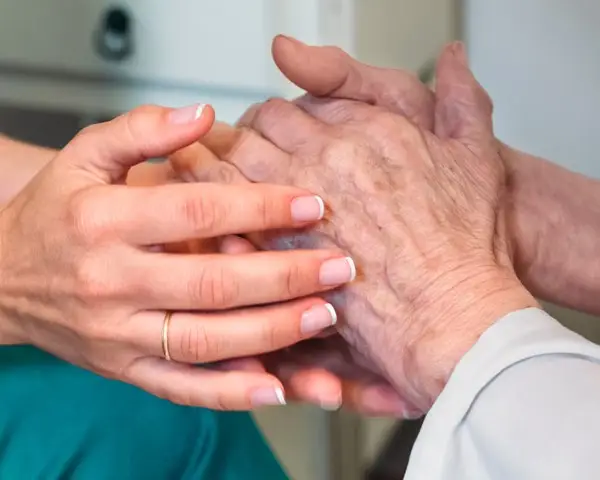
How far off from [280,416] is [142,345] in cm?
67

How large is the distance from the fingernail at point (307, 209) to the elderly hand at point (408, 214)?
30 millimetres

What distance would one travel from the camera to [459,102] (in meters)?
0.69

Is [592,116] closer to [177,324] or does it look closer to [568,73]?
[568,73]

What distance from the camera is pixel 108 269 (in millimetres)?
537

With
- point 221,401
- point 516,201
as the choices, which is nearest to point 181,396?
point 221,401

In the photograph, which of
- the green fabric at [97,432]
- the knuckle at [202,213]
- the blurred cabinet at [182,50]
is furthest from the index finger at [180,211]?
the blurred cabinet at [182,50]

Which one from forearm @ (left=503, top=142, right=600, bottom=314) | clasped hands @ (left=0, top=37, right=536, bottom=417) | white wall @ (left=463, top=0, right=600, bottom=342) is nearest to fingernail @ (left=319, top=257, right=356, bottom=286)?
clasped hands @ (left=0, top=37, right=536, bottom=417)

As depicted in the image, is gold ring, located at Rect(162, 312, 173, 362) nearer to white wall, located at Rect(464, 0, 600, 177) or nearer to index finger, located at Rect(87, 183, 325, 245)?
index finger, located at Rect(87, 183, 325, 245)

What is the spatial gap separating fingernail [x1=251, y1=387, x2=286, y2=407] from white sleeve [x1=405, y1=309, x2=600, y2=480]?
12cm

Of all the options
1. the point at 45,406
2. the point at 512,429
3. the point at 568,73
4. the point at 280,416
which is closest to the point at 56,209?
the point at 45,406

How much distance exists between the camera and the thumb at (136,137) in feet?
1.84

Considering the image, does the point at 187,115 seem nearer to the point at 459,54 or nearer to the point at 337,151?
the point at 337,151

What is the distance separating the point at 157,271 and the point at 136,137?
4.0 inches

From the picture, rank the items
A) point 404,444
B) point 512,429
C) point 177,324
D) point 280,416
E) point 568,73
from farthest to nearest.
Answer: point 404,444
point 568,73
point 280,416
point 177,324
point 512,429
